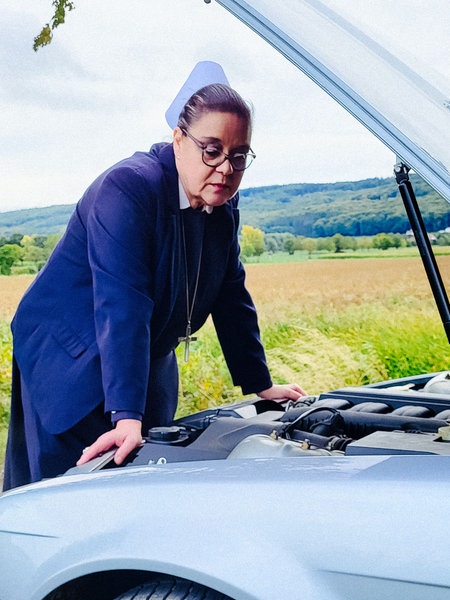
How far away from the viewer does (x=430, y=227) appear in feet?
20.4

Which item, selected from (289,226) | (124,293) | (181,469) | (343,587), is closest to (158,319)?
(124,293)

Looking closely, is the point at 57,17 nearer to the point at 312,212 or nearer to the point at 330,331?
the point at 312,212

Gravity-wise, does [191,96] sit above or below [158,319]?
above

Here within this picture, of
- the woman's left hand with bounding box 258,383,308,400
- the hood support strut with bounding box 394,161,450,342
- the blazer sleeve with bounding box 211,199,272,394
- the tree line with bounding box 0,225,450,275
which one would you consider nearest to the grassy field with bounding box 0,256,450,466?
the tree line with bounding box 0,225,450,275

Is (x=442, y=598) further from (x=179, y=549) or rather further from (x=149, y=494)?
(x=149, y=494)

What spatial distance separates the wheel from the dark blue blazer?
0.71 meters

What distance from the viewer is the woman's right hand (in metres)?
2.07

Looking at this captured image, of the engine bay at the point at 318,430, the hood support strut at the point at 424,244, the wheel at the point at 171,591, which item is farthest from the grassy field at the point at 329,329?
the wheel at the point at 171,591

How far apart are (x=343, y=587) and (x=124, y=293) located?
126cm

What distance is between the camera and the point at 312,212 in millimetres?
7230

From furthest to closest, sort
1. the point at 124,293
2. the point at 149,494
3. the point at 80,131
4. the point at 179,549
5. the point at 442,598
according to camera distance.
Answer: the point at 80,131, the point at 124,293, the point at 149,494, the point at 179,549, the point at 442,598

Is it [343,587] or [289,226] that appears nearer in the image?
[343,587]

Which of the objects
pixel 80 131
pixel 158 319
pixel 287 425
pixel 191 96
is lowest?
pixel 287 425

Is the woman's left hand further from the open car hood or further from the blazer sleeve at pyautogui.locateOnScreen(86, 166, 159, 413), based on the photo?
the open car hood
